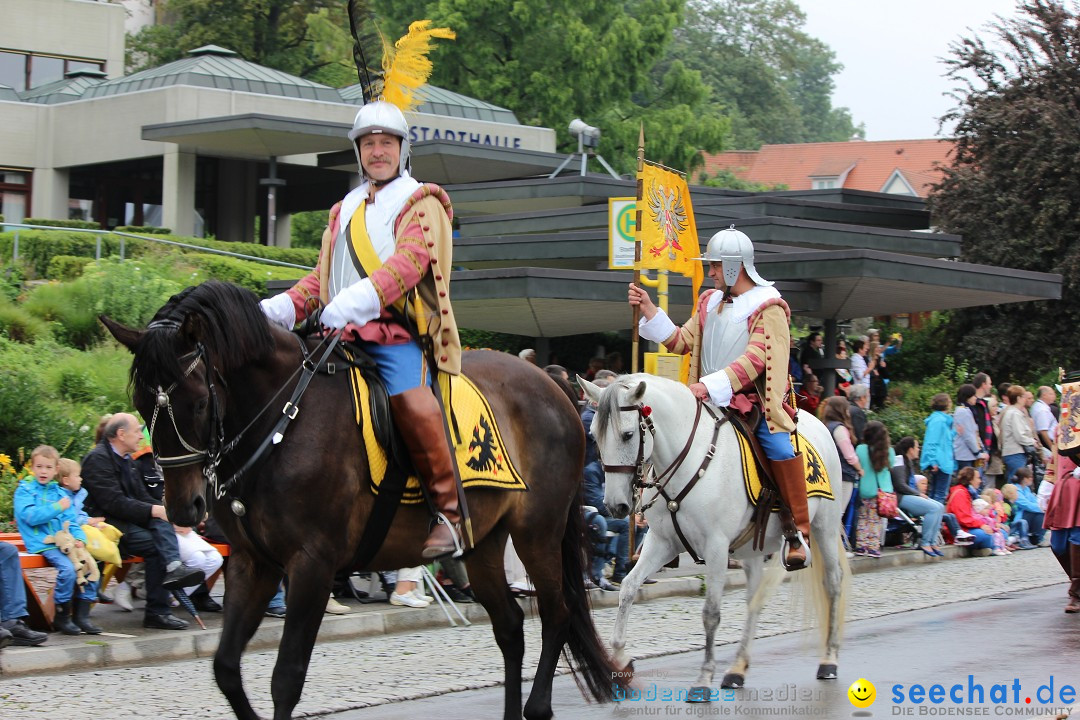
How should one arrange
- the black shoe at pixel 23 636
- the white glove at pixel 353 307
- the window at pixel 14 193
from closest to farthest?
1. the white glove at pixel 353 307
2. the black shoe at pixel 23 636
3. the window at pixel 14 193

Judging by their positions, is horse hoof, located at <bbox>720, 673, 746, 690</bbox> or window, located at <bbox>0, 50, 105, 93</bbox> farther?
window, located at <bbox>0, 50, 105, 93</bbox>

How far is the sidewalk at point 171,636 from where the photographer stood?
9.09 m

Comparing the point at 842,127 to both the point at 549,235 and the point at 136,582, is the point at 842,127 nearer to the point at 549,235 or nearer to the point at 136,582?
the point at 549,235

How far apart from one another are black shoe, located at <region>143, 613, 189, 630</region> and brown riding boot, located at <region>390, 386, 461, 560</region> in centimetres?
428

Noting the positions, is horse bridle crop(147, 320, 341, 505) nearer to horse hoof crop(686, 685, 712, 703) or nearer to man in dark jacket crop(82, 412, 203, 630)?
horse hoof crop(686, 685, 712, 703)

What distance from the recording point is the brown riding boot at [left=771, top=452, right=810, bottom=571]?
348 inches

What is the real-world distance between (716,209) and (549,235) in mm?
4839

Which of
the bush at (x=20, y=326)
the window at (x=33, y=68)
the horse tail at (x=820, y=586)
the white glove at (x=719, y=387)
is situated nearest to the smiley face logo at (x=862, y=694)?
the horse tail at (x=820, y=586)

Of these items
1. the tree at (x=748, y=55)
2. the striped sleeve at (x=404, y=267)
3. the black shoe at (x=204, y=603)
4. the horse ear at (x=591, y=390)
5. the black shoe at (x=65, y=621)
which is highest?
the tree at (x=748, y=55)

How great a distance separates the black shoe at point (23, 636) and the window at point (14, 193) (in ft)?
109

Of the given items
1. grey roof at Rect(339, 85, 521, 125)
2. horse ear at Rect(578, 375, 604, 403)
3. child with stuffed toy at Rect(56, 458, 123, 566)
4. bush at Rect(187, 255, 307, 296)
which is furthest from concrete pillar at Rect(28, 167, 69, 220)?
horse ear at Rect(578, 375, 604, 403)

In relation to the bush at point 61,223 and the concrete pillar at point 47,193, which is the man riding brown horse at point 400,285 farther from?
the concrete pillar at point 47,193

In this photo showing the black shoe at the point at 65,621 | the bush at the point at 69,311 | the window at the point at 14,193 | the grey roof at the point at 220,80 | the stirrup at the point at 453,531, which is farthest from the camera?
the window at the point at 14,193

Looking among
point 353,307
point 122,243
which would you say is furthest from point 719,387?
point 122,243
